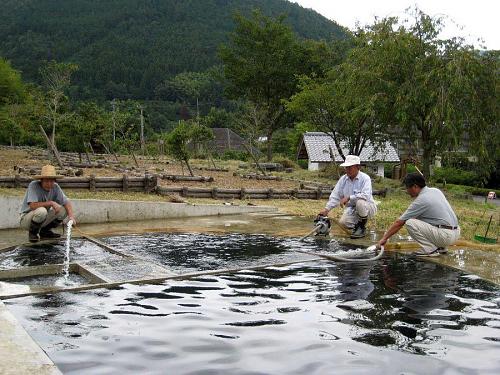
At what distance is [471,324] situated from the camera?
4.70m

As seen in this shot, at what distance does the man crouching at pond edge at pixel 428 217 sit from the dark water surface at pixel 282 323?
0.65 metres

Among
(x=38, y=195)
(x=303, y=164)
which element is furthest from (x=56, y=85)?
(x=303, y=164)

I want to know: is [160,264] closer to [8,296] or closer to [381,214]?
[8,296]

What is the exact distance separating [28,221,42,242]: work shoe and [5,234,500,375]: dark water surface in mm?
2879

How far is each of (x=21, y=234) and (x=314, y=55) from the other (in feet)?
121

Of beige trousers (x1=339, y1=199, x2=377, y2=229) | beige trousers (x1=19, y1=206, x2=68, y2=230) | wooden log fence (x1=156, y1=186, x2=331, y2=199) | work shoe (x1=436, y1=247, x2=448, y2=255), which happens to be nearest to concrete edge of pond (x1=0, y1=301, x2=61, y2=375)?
beige trousers (x1=19, y1=206, x2=68, y2=230)

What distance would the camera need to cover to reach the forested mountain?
259ft

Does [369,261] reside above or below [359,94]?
below

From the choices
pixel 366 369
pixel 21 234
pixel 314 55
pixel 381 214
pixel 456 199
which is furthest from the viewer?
pixel 314 55

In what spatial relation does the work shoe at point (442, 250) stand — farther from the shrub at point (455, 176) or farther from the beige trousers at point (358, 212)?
the shrub at point (455, 176)

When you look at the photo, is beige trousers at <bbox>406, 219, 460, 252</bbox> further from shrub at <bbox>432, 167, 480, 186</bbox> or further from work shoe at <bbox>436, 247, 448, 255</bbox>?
shrub at <bbox>432, 167, 480, 186</bbox>

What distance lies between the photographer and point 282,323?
4.61 m

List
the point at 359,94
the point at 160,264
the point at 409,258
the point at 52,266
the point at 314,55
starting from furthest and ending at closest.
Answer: the point at 314,55 → the point at 359,94 → the point at 409,258 → the point at 160,264 → the point at 52,266

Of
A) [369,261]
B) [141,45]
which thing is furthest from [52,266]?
[141,45]
